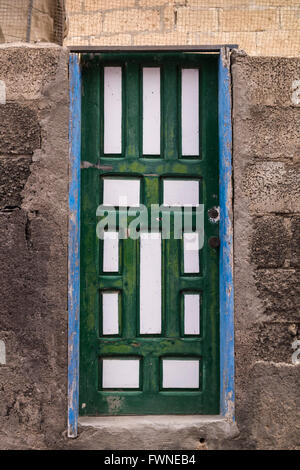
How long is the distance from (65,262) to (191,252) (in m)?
0.83

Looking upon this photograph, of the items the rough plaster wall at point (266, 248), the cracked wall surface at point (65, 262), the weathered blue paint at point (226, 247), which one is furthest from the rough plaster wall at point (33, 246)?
the rough plaster wall at point (266, 248)

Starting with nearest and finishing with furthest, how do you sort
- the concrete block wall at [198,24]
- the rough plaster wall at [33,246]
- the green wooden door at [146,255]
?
the rough plaster wall at [33,246], the green wooden door at [146,255], the concrete block wall at [198,24]

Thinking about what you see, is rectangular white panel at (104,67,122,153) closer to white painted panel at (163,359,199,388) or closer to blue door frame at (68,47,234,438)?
blue door frame at (68,47,234,438)

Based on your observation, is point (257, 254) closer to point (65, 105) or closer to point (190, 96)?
point (190, 96)

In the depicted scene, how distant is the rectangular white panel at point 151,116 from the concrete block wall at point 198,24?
3.15 ft

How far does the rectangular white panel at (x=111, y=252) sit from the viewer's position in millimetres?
3096

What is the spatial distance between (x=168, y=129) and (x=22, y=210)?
1099mm

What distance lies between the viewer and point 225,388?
9.76 ft

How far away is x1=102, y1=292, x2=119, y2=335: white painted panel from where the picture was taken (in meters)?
3.09

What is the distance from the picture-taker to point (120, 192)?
3117mm

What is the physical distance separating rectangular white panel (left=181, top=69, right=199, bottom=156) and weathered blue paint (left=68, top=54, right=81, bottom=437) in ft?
2.29

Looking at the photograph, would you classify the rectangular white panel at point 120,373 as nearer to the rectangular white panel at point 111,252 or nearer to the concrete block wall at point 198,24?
the rectangular white panel at point 111,252

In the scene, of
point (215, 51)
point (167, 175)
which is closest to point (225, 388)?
point (167, 175)

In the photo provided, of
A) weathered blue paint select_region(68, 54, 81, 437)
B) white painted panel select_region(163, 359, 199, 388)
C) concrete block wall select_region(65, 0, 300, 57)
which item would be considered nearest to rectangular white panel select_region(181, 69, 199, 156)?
weathered blue paint select_region(68, 54, 81, 437)
